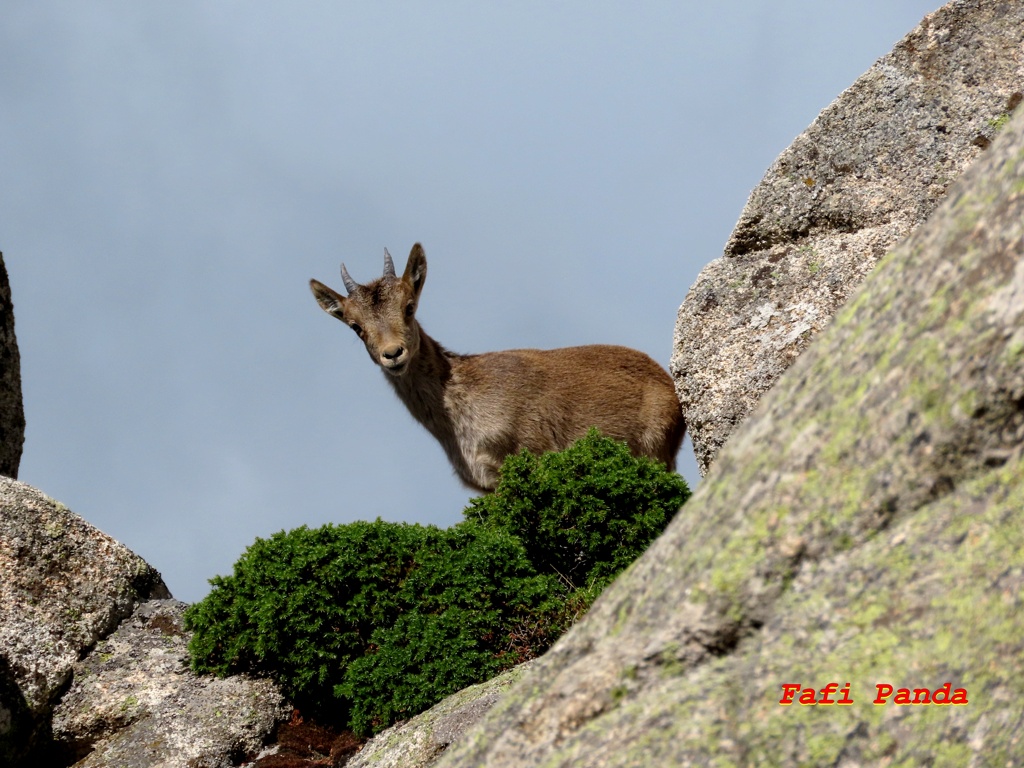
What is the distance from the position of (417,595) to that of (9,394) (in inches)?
296

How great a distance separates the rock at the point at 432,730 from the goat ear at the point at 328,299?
7.24 metres

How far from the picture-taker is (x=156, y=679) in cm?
971

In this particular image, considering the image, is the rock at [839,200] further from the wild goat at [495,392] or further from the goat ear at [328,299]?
the goat ear at [328,299]

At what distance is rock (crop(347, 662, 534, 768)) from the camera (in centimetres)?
768

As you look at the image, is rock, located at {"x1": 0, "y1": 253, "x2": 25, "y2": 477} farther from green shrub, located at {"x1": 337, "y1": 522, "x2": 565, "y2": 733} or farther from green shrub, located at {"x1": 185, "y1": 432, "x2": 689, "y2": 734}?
green shrub, located at {"x1": 337, "y1": 522, "x2": 565, "y2": 733}

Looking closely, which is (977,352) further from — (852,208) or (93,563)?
(93,563)

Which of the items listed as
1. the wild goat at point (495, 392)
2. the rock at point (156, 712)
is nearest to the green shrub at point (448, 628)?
the rock at point (156, 712)

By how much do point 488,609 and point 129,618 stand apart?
3.66 meters

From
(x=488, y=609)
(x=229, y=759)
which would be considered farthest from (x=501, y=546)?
(x=229, y=759)

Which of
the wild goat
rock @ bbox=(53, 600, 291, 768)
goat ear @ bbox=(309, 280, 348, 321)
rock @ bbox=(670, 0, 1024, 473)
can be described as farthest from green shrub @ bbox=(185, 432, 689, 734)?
goat ear @ bbox=(309, 280, 348, 321)

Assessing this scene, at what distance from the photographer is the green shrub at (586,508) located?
10016 mm

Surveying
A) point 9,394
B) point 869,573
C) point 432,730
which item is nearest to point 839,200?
point 432,730

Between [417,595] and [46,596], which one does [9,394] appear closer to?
[46,596]

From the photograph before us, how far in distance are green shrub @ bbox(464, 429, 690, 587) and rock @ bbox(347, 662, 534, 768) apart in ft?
5.96
